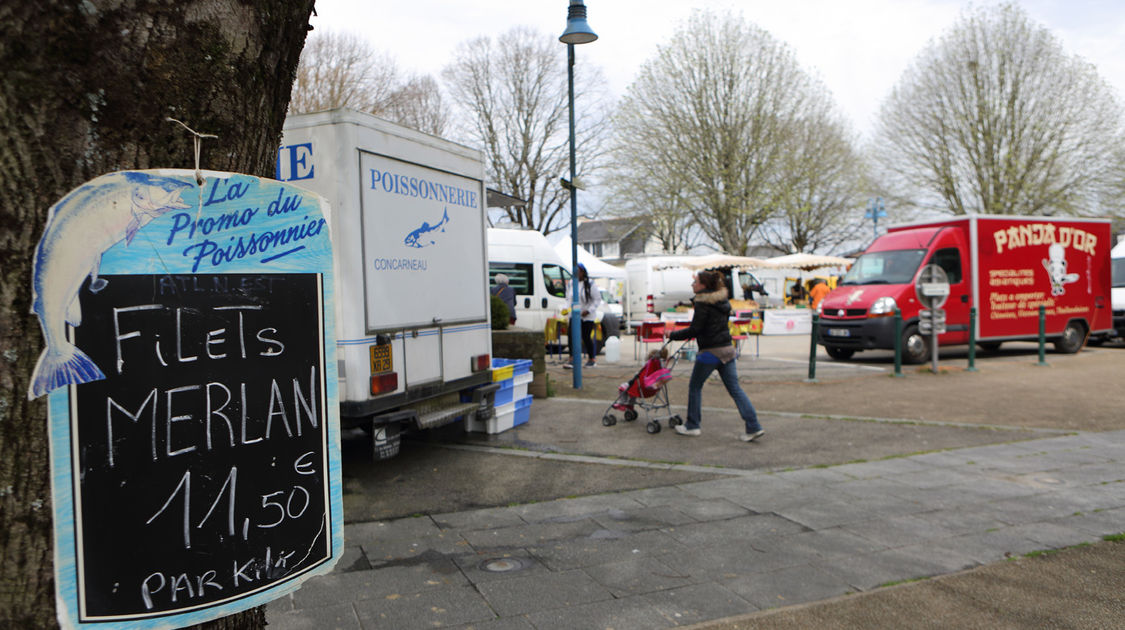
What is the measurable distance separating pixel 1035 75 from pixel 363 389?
34.0 metres

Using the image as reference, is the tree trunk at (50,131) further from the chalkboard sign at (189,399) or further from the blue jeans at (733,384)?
the blue jeans at (733,384)

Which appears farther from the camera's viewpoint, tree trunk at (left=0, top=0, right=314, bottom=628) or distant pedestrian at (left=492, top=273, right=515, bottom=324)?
distant pedestrian at (left=492, top=273, right=515, bottom=324)

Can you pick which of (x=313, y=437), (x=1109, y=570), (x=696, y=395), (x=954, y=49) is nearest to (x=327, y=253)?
(x=313, y=437)

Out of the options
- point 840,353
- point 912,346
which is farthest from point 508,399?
point 840,353

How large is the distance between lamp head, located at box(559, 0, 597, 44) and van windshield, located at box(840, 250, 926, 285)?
7.83 m

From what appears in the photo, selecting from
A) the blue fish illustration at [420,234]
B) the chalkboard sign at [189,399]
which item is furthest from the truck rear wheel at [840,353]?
the chalkboard sign at [189,399]

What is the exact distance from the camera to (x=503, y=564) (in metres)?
4.31

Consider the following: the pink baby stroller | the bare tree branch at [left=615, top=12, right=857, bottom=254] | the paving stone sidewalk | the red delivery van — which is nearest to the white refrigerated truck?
the paving stone sidewalk

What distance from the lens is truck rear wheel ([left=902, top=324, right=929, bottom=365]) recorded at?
44.9ft

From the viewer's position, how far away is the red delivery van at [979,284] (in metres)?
13.9

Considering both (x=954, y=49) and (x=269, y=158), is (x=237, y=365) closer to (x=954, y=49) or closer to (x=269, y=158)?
(x=269, y=158)

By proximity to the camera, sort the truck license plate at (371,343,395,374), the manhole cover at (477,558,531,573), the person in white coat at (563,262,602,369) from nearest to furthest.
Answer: the manhole cover at (477,558,531,573) < the truck license plate at (371,343,395,374) < the person in white coat at (563,262,602,369)

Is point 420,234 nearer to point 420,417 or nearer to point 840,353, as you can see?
point 420,417

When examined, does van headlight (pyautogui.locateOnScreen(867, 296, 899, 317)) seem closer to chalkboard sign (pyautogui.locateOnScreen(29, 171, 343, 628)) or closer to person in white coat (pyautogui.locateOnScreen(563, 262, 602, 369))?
person in white coat (pyautogui.locateOnScreen(563, 262, 602, 369))
